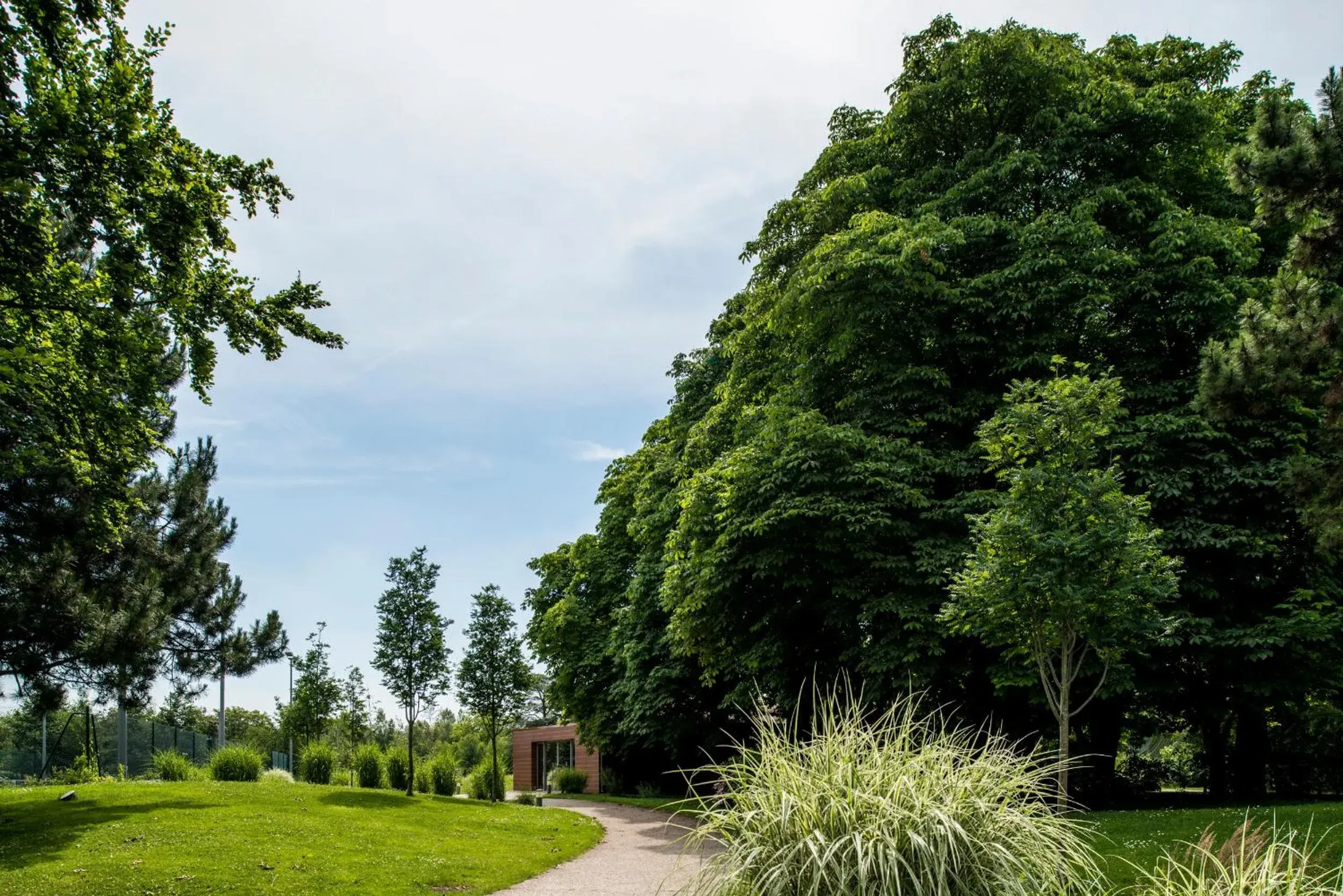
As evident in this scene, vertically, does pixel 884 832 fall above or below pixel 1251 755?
above

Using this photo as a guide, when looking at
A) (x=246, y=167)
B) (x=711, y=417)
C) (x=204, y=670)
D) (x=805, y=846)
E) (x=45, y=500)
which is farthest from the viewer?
(x=204, y=670)

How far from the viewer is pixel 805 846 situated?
4.19 m

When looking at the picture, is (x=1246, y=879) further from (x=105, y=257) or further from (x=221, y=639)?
(x=221, y=639)

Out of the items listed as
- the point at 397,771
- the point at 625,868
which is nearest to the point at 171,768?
the point at 397,771

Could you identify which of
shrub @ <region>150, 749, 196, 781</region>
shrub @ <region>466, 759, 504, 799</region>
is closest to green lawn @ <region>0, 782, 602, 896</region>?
shrub @ <region>150, 749, 196, 781</region>

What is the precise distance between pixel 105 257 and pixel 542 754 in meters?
36.8

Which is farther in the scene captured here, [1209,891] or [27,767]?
[27,767]

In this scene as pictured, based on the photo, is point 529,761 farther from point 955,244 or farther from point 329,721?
point 955,244

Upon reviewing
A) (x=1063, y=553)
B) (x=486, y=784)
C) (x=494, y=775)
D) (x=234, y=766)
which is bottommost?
(x=486, y=784)

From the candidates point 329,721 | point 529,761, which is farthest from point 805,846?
point 529,761

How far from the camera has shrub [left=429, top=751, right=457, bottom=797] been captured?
24.8 m

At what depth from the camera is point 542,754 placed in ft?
140

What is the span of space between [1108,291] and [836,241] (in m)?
4.51

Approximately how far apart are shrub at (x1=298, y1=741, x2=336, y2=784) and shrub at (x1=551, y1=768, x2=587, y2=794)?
1148cm
